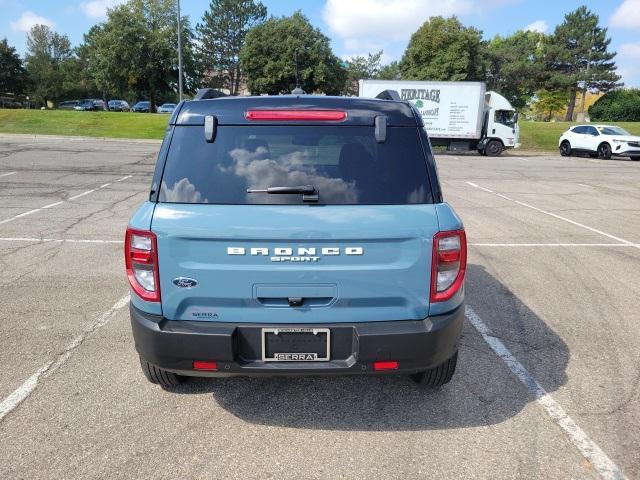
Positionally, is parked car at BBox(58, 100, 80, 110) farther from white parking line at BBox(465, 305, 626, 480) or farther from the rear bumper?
the rear bumper

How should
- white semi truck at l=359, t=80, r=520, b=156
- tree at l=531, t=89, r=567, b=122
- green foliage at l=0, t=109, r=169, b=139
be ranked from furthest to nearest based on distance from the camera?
tree at l=531, t=89, r=567, b=122 → green foliage at l=0, t=109, r=169, b=139 → white semi truck at l=359, t=80, r=520, b=156

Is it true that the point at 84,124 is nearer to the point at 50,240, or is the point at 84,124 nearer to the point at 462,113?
the point at 462,113

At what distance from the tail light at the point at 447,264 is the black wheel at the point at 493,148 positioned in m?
26.8

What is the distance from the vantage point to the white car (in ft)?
87.0

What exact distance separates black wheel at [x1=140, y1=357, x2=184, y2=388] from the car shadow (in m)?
0.16

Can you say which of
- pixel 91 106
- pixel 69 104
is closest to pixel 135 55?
pixel 91 106

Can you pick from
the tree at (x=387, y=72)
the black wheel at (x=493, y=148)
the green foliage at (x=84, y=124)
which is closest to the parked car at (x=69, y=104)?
the green foliage at (x=84, y=124)

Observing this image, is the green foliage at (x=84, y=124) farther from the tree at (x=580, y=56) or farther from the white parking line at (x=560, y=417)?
the tree at (x=580, y=56)

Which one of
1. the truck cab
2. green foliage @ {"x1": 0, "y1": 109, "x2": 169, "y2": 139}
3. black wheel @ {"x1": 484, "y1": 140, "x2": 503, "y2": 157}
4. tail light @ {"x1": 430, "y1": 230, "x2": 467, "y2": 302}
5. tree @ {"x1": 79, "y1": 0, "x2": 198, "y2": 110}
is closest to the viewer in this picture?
tail light @ {"x1": 430, "y1": 230, "x2": 467, "y2": 302}

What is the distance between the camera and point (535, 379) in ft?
12.3

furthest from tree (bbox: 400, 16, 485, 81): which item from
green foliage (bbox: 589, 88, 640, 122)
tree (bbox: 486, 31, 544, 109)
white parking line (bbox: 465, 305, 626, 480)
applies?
white parking line (bbox: 465, 305, 626, 480)

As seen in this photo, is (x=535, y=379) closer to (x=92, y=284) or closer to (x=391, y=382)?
(x=391, y=382)

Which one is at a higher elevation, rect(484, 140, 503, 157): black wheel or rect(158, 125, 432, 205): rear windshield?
rect(158, 125, 432, 205): rear windshield

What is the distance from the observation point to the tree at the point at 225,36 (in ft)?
274
